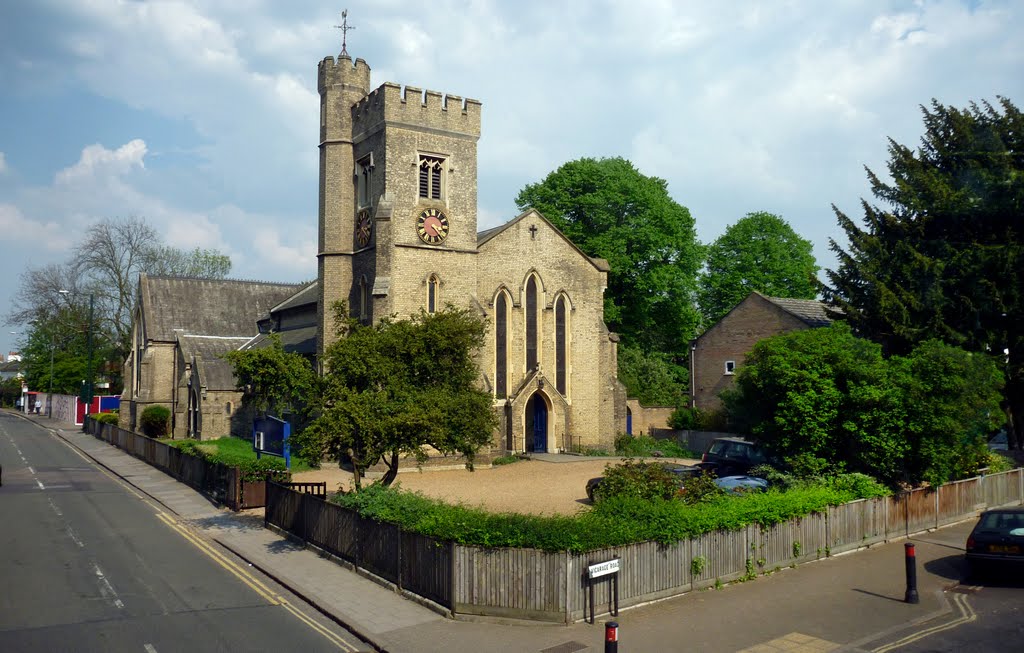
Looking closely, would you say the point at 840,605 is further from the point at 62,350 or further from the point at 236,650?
the point at 62,350

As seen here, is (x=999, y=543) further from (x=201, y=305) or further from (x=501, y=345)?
(x=201, y=305)

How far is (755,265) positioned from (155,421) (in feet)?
129

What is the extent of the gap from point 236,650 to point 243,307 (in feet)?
141

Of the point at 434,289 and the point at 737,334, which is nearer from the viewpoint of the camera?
the point at 434,289

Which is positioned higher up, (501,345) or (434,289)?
(434,289)

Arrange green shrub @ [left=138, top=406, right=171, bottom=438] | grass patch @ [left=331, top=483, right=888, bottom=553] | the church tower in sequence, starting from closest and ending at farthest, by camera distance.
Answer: grass patch @ [left=331, top=483, right=888, bottom=553], the church tower, green shrub @ [left=138, top=406, right=171, bottom=438]

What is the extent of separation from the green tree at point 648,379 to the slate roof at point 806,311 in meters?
9.64

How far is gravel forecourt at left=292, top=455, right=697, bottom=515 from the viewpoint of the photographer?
21.9 metres

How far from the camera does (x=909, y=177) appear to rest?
28.2 metres

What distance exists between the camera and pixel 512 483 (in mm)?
26672

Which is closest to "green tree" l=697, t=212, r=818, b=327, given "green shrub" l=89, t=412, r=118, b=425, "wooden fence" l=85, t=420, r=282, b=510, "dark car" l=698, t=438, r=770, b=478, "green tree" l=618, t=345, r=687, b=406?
"green tree" l=618, t=345, r=687, b=406

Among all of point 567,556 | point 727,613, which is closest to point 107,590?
point 567,556

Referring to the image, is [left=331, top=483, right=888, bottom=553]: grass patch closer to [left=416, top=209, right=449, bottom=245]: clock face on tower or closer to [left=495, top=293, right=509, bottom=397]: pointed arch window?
[left=416, top=209, right=449, bottom=245]: clock face on tower

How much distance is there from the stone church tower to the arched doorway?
55 millimetres
